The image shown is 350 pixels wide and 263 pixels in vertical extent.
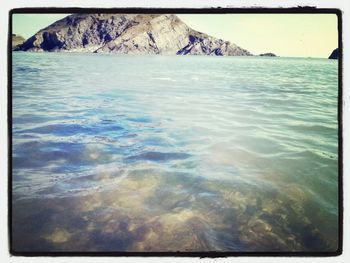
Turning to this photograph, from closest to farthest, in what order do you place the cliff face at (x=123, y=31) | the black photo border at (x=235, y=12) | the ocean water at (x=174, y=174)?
the black photo border at (x=235, y=12), the ocean water at (x=174, y=174), the cliff face at (x=123, y=31)

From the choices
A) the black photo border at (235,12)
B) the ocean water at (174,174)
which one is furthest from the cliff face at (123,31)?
the ocean water at (174,174)

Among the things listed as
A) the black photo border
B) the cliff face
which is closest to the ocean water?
the black photo border

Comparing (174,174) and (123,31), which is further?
(123,31)

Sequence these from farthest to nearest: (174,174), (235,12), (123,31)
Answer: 1. (123,31)
2. (174,174)
3. (235,12)

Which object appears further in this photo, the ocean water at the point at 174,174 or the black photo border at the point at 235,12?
the ocean water at the point at 174,174

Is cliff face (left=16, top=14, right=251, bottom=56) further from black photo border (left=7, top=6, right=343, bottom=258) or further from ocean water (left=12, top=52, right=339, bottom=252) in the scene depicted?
ocean water (left=12, top=52, right=339, bottom=252)

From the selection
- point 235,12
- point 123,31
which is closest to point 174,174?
point 235,12

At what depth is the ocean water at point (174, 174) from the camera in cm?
391

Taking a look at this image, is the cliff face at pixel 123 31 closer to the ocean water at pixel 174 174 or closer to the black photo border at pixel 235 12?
the black photo border at pixel 235 12

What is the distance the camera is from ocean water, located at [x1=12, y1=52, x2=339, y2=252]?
3.91m

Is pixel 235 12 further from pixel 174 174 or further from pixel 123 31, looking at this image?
pixel 123 31

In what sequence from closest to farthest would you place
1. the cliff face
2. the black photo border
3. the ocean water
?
the black photo border → the ocean water → the cliff face

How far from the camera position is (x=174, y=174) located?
5.30 metres

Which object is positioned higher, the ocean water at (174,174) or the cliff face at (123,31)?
the cliff face at (123,31)
